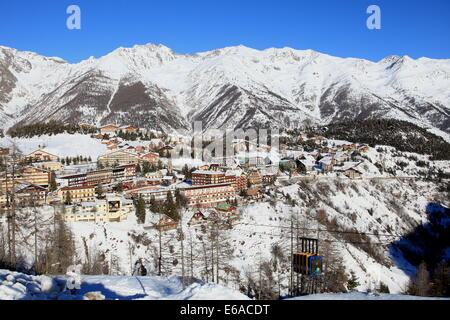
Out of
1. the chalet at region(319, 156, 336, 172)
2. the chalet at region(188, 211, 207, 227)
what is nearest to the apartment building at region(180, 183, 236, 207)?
the chalet at region(188, 211, 207, 227)

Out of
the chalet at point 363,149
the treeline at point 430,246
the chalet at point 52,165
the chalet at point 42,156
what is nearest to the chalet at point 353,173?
the treeline at point 430,246

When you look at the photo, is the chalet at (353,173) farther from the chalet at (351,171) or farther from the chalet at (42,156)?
the chalet at (42,156)

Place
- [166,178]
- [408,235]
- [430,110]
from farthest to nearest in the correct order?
[430,110] → [166,178] → [408,235]

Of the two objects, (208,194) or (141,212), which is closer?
(141,212)

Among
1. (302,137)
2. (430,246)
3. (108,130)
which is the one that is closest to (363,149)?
→ (302,137)

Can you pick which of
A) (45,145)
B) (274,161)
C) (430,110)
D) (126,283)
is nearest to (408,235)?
(274,161)

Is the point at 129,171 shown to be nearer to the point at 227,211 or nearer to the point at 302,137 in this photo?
the point at 227,211

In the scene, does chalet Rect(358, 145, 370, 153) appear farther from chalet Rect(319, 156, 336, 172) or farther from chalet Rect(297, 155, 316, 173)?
chalet Rect(297, 155, 316, 173)
